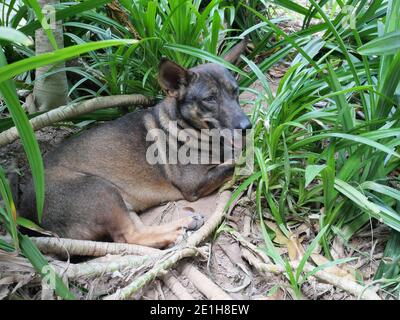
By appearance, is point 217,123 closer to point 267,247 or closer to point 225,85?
point 225,85

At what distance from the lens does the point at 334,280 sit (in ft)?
8.57

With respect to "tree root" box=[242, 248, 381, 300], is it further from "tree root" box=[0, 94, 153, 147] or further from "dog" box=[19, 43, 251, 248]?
"tree root" box=[0, 94, 153, 147]

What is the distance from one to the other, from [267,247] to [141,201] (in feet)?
4.05

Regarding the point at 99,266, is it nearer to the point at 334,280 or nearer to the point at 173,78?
the point at 334,280

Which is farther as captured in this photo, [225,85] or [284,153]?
[225,85]

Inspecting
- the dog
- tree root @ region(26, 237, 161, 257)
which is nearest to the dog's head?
the dog

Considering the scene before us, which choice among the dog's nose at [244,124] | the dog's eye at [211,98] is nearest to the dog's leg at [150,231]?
the dog's nose at [244,124]

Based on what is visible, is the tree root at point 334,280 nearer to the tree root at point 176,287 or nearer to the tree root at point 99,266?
the tree root at point 176,287

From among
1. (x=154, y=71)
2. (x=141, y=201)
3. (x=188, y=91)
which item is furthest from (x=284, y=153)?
(x=154, y=71)

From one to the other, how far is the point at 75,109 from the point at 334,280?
2.36 meters

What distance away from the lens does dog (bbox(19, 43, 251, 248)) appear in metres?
3.25

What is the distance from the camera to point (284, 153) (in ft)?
10.0

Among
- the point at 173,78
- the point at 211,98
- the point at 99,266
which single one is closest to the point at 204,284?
the point at 99,266

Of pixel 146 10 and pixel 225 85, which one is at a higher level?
pixel 146 10
